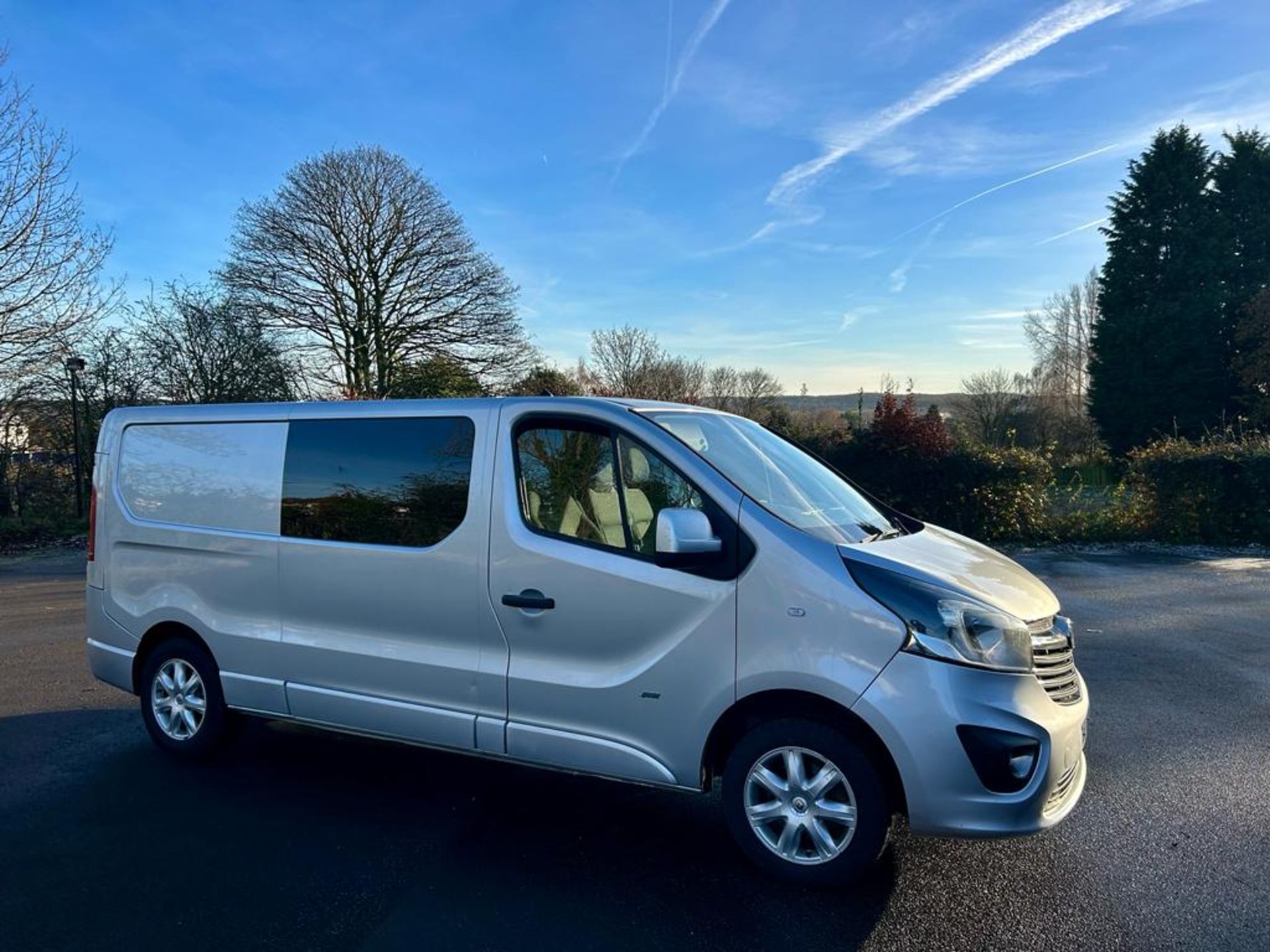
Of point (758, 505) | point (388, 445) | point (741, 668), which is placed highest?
point (388, 445)

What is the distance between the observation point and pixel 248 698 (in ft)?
15.0

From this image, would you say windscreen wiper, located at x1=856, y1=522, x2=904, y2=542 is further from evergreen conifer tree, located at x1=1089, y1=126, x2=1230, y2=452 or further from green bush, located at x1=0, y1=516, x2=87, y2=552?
evergreen conifer tree, located at x1=1089, y1=126, x2=1230, y2=452

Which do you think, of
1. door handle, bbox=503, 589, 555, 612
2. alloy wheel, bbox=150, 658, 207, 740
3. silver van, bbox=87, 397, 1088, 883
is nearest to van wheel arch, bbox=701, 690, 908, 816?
silver van, bbox=87, 397, 1088, 883

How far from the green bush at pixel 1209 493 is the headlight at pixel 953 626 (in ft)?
45.8

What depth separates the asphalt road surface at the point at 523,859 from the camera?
3012mm

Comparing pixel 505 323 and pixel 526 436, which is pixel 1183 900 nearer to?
pixel 526 436

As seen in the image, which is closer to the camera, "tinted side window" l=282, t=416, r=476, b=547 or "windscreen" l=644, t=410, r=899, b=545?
"windscreen" l=644, t=410, r=899, b=545

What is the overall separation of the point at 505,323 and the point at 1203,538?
21.7 meters

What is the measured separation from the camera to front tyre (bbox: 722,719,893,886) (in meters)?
3.14

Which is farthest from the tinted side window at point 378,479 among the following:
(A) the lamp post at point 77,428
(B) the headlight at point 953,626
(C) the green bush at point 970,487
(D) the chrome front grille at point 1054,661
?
(A) the lamp post at point 77,428

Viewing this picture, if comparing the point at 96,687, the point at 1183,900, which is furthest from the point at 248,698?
the point at 1183,900

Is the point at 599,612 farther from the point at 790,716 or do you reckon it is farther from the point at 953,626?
the point at 953,626

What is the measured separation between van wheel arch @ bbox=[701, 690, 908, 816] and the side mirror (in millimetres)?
599

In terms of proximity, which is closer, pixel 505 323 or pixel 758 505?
pixel 758 505
